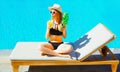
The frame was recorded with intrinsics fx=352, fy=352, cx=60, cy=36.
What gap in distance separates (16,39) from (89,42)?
188 centimetres

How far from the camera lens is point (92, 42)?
17.2 ft

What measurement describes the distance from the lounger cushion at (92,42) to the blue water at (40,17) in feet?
3.62

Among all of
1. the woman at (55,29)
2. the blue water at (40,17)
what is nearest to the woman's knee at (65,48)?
the woman at (55,29)

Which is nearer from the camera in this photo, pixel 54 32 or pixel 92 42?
pixel 92 42

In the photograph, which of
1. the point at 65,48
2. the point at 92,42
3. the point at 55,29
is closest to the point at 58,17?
the point at 55,29

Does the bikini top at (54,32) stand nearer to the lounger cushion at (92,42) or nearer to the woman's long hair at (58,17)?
the woman's long hair at (58,17)

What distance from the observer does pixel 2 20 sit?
6.66 metres

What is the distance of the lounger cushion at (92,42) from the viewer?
196 inches

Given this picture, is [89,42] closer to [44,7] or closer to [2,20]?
[44,7]

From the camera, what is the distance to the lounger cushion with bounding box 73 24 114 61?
498cm

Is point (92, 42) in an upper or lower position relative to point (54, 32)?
lower

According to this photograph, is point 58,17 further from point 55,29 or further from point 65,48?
point 65,48

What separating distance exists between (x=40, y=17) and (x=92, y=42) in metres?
1.72

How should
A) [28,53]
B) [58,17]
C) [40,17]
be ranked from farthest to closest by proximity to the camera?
[40,17]
[58,17]
[28,53]
